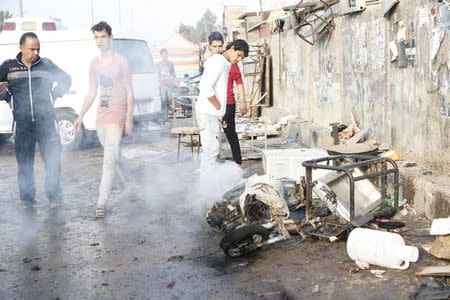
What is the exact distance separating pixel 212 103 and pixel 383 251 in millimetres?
3190

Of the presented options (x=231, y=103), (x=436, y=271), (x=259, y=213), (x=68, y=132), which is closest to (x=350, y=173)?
(x=259, y=213)

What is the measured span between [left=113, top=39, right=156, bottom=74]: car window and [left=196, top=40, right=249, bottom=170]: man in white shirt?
5813 millimetres

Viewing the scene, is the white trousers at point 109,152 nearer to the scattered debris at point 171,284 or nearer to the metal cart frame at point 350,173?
the metal cart frame at point 350,173

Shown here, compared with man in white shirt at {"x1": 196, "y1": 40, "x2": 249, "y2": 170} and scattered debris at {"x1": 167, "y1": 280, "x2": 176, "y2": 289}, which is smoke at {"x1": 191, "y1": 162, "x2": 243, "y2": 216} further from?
scattered debris at {"x1": 167, "y1": 280, "x2": 176, "y2": 289}

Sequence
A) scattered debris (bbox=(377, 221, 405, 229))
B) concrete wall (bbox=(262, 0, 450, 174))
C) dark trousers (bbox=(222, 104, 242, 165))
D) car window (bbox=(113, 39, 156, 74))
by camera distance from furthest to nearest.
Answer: car window (bbox=(113, 39, 156, 74)), dark trousers (bbox=(222, 104, 242, 165)), concrete wall (bbox=(262, 0, 450, 174)), scattered debris (bbox=(377, 221, 405, 229))

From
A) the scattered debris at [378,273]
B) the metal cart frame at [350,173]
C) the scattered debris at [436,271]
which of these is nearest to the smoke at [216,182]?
the metal cart frame at [350,173]

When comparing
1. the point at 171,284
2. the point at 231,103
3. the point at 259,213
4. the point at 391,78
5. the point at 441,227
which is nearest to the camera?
the point at 171,284

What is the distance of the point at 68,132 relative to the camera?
40.8ft

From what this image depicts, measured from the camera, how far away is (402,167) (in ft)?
22.4

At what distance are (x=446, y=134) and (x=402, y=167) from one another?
913 millimetres

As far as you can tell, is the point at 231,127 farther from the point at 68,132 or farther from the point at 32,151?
the point at 68,132

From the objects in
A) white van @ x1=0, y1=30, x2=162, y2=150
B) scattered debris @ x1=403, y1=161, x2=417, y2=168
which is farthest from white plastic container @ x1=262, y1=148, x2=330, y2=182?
white van @ x1=0, y1=30, x2=162, y2=150

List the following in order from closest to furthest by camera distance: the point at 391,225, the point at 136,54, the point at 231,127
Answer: the point at 391,225 < the point at 231,127 < the point at 136,54

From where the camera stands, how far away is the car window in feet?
41.3
